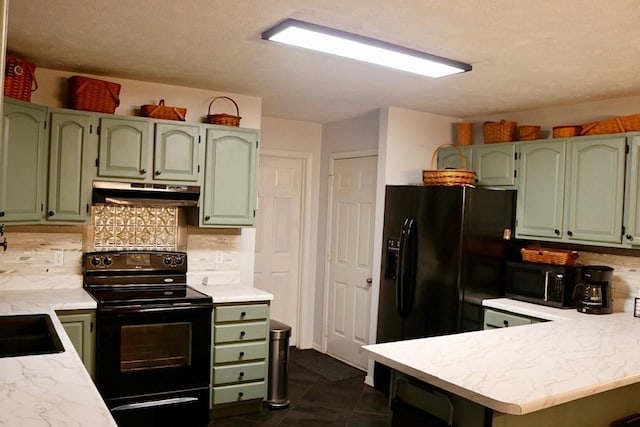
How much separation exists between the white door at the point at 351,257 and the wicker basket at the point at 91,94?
7.61 feet

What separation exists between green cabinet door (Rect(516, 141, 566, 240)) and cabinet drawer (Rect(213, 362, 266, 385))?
217cm

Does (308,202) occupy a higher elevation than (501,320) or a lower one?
higher

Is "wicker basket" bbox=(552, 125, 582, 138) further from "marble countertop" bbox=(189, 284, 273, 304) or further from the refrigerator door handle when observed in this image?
"marble countertop" bbox=(189, 284, 273, 304)

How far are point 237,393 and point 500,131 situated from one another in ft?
9.20

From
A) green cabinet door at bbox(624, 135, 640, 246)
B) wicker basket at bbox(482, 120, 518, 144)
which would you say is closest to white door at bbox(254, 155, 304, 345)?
wicker basket at bbox(482, 120, 518, 144)

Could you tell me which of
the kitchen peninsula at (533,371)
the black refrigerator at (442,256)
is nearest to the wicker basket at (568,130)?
the black refrigerator at (442,256)

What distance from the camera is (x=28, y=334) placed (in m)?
2.80

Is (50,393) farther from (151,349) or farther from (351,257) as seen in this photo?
(351,257)

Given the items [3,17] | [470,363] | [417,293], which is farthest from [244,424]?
[3,17]

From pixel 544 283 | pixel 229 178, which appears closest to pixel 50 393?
pixel 229 178

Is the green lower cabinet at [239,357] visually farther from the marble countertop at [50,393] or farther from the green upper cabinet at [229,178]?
the marble countertop at [50,393]

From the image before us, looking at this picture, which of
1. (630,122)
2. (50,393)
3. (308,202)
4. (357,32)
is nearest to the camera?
(50,393)

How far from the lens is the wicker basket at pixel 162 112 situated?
12.3ft

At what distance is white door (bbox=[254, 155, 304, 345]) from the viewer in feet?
17.7
